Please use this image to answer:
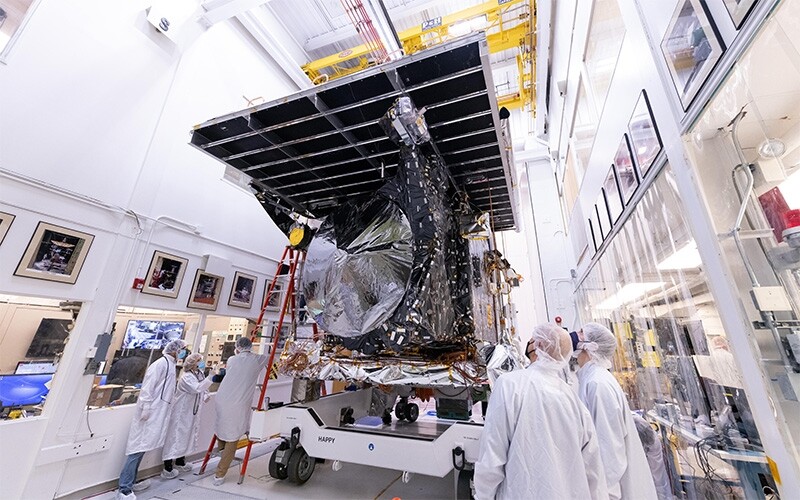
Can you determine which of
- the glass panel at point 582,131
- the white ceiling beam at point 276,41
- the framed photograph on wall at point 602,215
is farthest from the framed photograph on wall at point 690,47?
the white ceiling beam at point 276,41

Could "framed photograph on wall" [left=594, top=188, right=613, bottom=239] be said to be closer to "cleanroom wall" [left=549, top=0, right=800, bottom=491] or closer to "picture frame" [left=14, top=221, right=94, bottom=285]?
"cleanroom wall" [left=549, top=0, right=800, bottom=491]

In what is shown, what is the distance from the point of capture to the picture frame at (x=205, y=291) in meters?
4.46

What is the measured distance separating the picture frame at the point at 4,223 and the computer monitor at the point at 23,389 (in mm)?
1259

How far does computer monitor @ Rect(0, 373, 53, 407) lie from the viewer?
2832 millimetres

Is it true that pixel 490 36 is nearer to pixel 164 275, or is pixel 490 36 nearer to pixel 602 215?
pixel 602 215

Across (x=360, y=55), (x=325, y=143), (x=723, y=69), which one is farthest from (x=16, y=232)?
(x=360, y=55)

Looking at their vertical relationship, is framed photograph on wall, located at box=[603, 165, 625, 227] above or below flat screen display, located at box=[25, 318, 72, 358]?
above

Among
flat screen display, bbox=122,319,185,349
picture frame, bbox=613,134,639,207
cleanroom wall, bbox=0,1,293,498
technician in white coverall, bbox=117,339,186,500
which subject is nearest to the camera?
picture frame, bbox=613,134,639,207

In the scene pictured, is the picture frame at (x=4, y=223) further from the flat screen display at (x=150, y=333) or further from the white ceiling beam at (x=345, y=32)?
the white ceiling beam at (x=345, y=32)

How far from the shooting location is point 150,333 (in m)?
4.03

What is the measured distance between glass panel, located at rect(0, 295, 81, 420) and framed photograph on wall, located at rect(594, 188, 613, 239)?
5.83 meters

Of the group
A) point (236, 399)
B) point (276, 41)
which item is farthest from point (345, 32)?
point (236, 399)

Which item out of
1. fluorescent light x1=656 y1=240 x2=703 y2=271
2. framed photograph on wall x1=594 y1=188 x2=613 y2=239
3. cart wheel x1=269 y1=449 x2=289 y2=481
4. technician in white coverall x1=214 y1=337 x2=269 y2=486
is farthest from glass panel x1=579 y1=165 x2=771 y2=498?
technician in white coverall x1=214 y1=337 x2=269 y2=486

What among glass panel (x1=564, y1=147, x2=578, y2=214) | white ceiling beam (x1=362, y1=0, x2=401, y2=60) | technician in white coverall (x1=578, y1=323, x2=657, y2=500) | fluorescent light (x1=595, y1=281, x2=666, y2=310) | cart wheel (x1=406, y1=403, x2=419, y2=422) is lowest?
cart wheel (x1=406, y1=403, x2=419, y2=422)
